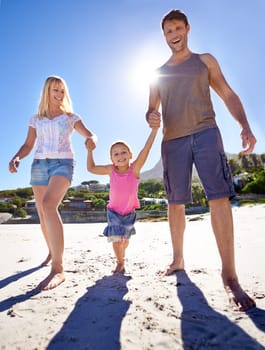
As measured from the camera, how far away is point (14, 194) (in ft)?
168

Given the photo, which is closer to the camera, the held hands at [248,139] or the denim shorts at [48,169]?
the held hands at [248,139]

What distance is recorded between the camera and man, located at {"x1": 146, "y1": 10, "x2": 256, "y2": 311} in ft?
7.16

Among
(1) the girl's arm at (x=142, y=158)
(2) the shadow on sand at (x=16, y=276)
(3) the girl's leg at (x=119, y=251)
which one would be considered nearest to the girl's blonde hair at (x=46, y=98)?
(1) the girl's arm at (x=142, y=158)

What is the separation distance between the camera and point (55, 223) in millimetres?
2494

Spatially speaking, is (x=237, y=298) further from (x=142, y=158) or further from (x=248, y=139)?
(x=142, y=158)

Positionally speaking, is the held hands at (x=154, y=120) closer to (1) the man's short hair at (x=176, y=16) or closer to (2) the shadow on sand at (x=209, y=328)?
(1) the man's short hair at (x=176, y=16)

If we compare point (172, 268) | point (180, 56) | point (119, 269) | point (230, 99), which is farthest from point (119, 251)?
point (180, 56)

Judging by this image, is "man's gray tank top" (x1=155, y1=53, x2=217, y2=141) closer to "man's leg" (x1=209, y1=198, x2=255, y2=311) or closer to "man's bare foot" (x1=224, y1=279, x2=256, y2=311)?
"man's leg" (x1=209, y1=198, x2=255, y2=311)

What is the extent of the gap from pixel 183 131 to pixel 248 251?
1.61 m

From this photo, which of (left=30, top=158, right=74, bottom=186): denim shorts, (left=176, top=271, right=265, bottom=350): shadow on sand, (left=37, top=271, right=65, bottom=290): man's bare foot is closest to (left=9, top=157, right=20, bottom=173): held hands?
(left=30, top=158, right=74, bottom=186): denim shorts

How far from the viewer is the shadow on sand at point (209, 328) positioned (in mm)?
1242

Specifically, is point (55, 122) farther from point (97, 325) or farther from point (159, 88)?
point (97, 325)

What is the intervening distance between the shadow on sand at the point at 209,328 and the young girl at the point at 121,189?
2.99 feet

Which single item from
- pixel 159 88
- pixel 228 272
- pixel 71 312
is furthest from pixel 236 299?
pixel 159 88
